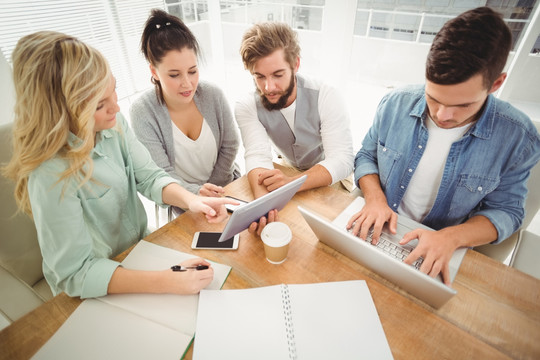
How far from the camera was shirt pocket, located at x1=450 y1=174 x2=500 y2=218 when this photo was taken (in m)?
0.98

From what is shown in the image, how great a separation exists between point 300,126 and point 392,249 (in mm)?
828

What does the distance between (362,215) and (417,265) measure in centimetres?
22

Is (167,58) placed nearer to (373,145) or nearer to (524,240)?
(373,145)

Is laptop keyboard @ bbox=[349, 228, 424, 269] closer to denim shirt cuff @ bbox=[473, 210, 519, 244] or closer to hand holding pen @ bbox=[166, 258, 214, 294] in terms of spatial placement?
denim shirt cuff @ bbox=[473, 210, 519, 244]

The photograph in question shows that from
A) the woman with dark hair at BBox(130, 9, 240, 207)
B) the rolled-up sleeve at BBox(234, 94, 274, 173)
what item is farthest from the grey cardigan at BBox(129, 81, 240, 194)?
the rolled-up sleeve at BBox(234, 94, 274, 173)

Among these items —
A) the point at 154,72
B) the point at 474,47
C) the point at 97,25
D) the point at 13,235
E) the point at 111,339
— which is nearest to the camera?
the point at 111,339

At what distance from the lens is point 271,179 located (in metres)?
1.11

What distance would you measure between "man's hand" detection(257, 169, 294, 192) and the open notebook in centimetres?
43

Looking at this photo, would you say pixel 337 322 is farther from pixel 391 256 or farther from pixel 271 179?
pixel 271 179

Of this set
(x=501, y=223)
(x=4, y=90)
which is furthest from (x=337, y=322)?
(x=4, y=90)

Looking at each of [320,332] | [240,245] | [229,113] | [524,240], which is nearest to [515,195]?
[524,240]

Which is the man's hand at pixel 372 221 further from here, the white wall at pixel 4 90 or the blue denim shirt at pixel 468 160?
the white wall at pixel 4 90

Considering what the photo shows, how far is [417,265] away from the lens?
79cm

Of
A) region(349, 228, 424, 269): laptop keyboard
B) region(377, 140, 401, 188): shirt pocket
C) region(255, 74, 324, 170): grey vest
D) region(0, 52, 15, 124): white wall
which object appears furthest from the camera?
region(0, 52, 15, 124): white wall
